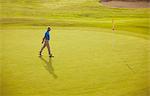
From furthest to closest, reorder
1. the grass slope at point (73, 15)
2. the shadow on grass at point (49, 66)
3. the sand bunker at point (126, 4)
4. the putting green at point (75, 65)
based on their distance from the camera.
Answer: the sand bunker at point (126, 4) < the grass slope at point (73, 15) < the shadow on grass at point (49, 66) < the putting green at point (75, 65)

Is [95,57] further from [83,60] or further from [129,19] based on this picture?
[129,19]

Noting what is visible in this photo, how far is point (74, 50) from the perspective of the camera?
10.8 metres

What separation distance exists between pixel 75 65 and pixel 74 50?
5.04ft

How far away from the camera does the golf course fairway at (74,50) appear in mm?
7930

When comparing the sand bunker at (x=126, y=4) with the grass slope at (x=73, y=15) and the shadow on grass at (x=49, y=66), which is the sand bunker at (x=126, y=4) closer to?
the grass slope at (x=73, y=15)

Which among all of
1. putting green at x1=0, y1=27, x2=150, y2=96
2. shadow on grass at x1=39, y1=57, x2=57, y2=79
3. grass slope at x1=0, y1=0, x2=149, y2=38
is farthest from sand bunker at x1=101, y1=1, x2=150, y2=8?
shadow on grass at x1=39, y1=57, x2=57, y2=79

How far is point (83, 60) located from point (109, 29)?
14.3ft

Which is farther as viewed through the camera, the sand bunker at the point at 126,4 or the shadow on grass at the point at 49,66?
the sand bunker at the point at 126,4

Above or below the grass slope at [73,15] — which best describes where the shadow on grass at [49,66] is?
below

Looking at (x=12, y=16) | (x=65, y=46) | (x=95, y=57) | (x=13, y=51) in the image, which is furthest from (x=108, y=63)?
(x=12, y=16)

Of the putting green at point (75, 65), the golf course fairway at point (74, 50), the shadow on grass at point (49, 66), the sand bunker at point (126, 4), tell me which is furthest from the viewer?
the sand bunker at point (126, 4)

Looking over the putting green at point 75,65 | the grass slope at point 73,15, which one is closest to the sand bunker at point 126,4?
the grass slope at point 73,15

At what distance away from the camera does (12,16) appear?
499 inches

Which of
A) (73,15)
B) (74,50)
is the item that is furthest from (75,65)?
(73,15)
